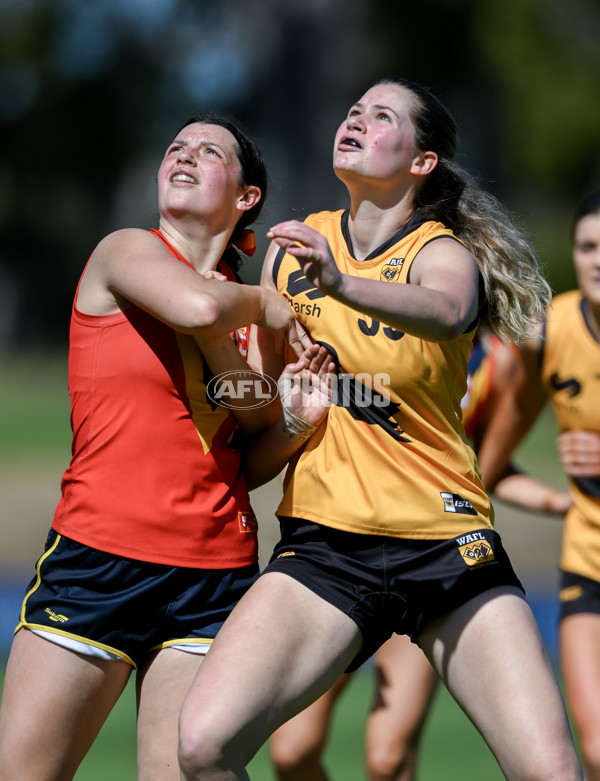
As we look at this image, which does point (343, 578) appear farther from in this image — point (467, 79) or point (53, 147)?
point (53, 147)

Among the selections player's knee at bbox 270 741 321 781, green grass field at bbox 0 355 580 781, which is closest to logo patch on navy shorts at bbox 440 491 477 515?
player's knee at bbox 270 741 321 781

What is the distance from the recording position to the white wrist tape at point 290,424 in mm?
3322

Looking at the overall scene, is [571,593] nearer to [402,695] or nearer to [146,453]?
[402,695]

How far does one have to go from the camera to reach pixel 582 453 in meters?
4.37

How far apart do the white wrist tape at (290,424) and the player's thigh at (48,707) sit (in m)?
0.84

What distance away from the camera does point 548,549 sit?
1129 centimetres

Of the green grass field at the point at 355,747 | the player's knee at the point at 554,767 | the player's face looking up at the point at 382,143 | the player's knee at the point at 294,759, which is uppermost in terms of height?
the player's face looking up at the point at 382,143

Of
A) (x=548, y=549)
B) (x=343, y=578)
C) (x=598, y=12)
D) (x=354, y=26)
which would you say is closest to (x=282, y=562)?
(x=343, y=578)

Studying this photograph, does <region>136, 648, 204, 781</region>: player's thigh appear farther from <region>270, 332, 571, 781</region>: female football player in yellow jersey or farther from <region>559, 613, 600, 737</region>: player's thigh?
<region>559, 613, 600, 737</region>: player's thigh

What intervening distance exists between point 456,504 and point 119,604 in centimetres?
101

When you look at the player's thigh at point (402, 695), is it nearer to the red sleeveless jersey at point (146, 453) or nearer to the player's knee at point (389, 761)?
the player's knee at point (389, 761)

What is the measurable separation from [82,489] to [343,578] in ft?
2.62

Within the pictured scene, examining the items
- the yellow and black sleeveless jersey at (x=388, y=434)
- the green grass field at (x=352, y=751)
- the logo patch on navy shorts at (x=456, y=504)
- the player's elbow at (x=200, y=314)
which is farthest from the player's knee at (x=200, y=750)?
the green grass field at (x=352, y=751)

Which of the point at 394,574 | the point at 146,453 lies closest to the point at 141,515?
the point at 146,453
